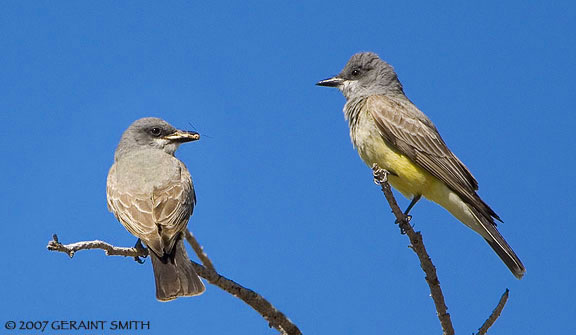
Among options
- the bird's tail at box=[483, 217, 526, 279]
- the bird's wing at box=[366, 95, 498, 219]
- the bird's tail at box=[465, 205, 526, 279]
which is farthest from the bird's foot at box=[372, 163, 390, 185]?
the bird's tail at box=[483, 217, 526, 279]

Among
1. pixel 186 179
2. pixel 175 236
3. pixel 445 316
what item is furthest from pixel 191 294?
pixel 445 316

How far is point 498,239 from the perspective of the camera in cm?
712

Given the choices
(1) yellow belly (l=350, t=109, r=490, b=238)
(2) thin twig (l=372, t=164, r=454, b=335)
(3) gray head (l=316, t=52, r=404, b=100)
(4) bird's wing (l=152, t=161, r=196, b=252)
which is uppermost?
(3) gray head (l=316, t=52, r=404, b=100)

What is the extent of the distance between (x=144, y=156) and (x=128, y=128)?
751mm

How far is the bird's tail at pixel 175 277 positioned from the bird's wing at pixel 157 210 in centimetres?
10

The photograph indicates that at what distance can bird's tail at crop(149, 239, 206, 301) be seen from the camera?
18.4 ft

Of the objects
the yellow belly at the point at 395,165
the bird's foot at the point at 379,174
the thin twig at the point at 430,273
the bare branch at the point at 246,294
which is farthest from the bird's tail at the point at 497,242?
the bare branch at the point at 246,294

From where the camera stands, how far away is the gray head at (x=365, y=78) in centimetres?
855

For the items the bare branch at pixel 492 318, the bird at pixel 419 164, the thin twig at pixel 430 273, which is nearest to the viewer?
the bare branch at pixel 492 318

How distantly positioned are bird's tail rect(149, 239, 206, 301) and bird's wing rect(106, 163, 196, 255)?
0.10 meters

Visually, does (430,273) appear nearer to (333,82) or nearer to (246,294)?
(246,294)

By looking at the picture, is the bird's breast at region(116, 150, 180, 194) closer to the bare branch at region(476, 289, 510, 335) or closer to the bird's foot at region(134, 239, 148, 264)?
the bird's foot at region(134, 239, 148, 264)

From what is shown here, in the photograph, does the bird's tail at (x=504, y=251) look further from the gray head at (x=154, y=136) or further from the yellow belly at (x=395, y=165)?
the gray head at (x=154, y=136)

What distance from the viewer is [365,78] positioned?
28.5ft
